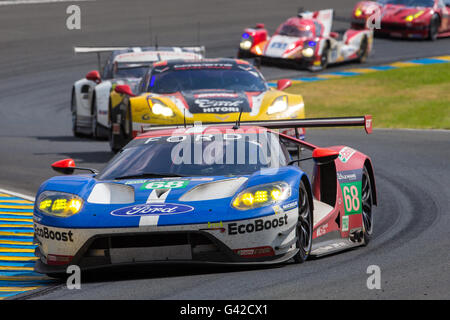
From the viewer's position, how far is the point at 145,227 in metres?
6.38

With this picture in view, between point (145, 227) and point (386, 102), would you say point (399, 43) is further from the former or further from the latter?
point (145, 227)

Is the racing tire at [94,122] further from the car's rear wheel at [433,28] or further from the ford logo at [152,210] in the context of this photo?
the car's rear wheel at [433,28]

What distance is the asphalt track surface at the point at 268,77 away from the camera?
Result: 6.14 meters

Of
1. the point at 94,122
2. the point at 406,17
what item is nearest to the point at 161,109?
the point at 94,122

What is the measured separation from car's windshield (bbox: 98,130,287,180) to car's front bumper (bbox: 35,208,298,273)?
2.67 feet

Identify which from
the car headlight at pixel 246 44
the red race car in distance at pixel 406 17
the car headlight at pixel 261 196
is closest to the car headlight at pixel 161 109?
the car headlight at pixel 261 196

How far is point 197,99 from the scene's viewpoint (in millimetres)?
12672

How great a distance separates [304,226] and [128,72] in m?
10.6

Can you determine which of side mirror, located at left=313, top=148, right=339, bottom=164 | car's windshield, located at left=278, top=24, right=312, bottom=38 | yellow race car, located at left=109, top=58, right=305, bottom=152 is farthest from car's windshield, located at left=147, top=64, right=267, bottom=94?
car's windshield, located at left=278, top=24, right=312, bottom=38

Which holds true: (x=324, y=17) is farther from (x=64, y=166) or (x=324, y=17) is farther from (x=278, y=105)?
(x=64, y=166)

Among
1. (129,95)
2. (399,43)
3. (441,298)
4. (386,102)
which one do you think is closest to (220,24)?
(399,43)

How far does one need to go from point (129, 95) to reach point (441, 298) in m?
8.80

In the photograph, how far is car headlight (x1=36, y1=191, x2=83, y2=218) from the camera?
6.72 meters

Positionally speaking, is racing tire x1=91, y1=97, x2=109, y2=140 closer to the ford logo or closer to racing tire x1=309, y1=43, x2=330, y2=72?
racing tire x1=309, y1=43, x2=330, y2=72
